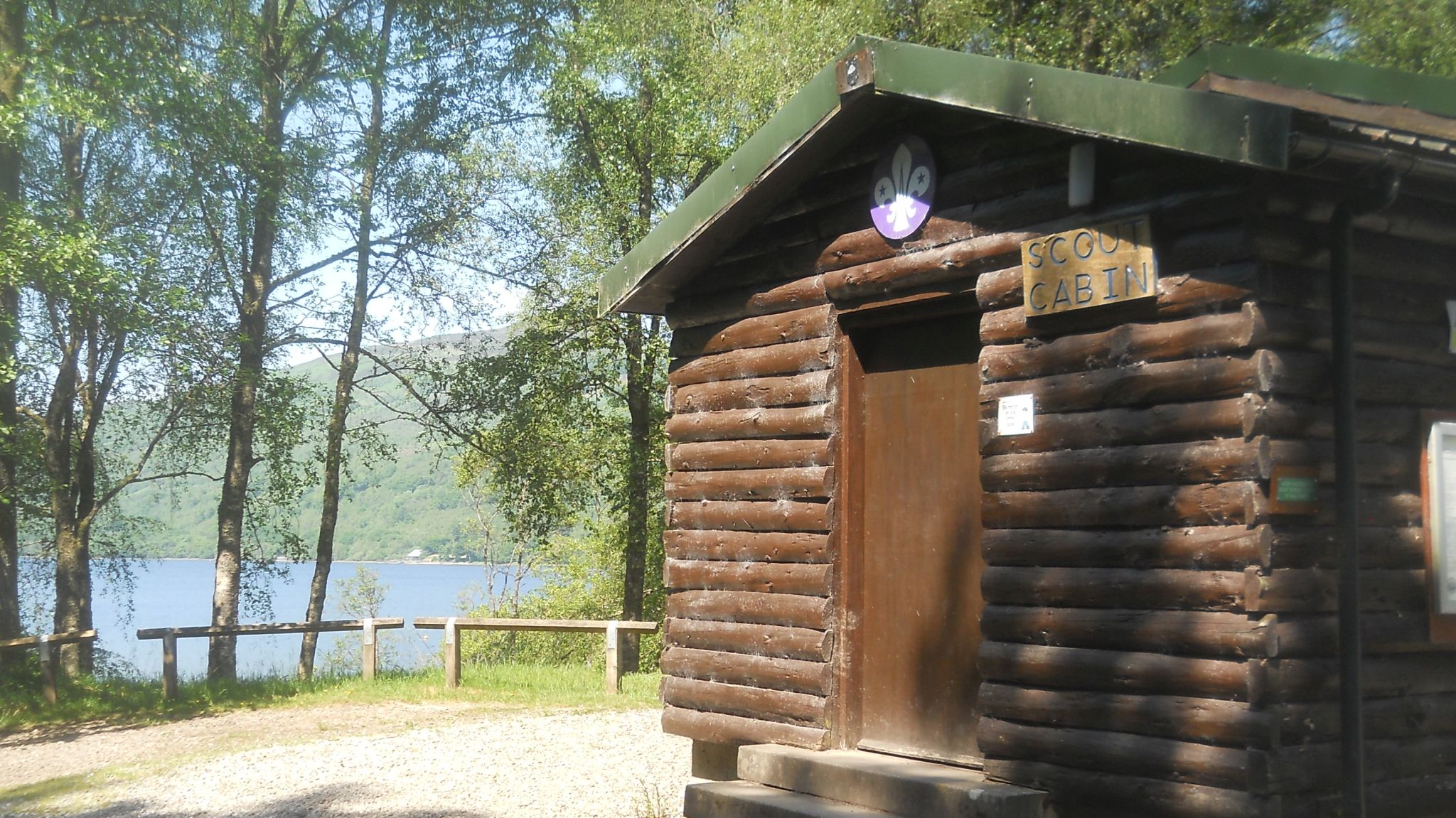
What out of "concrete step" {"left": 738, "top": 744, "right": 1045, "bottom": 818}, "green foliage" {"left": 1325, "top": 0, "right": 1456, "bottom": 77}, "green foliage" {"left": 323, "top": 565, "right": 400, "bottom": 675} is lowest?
"green foliage" {"left": 323, "top": 565, "right": 400, "bottom": 675}

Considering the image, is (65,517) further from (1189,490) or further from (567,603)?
(1189,490)

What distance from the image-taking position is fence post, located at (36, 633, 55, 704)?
1389 centimetres

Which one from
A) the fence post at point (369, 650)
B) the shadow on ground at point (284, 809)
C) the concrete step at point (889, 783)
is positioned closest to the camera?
the concrete step at point (889, 783)

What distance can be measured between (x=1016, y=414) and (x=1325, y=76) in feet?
9.96

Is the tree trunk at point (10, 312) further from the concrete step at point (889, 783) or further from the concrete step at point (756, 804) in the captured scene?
the concrete step at point (889, 783)

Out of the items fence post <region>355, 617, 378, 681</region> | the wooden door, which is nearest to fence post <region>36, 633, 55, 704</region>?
fence post <region>355, 617, 378, 681</region>

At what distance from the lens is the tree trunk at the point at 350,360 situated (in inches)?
853

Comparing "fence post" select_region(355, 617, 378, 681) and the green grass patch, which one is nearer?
the green grass patch

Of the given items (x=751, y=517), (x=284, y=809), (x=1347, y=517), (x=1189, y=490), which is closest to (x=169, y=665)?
(x=284, y=809)

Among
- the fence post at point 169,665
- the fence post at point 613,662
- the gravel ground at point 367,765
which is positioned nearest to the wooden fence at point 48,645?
the fence post at point 169,665

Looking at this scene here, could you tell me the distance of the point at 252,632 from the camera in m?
15.3

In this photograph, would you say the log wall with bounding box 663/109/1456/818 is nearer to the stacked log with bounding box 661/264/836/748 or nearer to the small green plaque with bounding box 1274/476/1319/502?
the small green plaque with bounding box 1274/476/1319/502

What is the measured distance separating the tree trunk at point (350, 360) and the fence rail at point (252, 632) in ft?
18.0

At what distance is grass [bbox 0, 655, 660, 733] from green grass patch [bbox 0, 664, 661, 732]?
0.03ft
